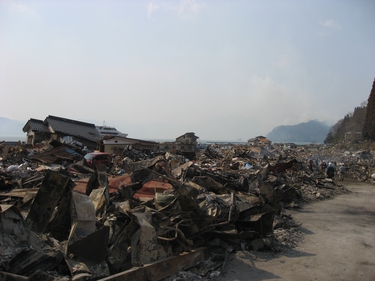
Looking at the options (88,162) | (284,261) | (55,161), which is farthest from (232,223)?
(55,161)

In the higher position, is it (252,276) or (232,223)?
(232,223)

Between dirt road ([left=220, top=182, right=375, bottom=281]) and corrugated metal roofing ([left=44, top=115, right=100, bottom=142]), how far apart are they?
94.3 ft

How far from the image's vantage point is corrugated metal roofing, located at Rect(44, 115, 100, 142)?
32344mm

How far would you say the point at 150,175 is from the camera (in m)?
9.34

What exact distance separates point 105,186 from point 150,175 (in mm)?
3077

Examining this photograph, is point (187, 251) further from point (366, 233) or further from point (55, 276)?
point (366, 233)

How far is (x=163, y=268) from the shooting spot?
4727mm

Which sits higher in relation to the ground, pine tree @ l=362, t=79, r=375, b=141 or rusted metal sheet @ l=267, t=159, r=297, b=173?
pine tree @ l=362, t=79, r=375, b=141

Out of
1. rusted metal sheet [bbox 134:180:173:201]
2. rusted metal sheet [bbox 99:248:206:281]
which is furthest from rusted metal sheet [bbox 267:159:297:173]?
rusted metal sheet [bbox 99:248:206:281]

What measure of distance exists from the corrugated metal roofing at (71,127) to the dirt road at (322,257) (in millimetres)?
28744

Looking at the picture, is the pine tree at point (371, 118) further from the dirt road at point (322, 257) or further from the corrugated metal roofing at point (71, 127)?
the dirt road at point (322, 257)

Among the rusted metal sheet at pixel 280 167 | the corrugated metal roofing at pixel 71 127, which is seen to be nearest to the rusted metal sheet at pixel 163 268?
the rusted metal sheet at pixel 280 167

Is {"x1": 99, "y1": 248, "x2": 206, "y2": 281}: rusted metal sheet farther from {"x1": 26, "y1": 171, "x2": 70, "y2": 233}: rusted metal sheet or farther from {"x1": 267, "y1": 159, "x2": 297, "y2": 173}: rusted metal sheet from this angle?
{"x1": 267, "y1": 159, "x2": 297, "y2": 173}: rusted metal sheet

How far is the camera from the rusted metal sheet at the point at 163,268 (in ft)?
13.6
